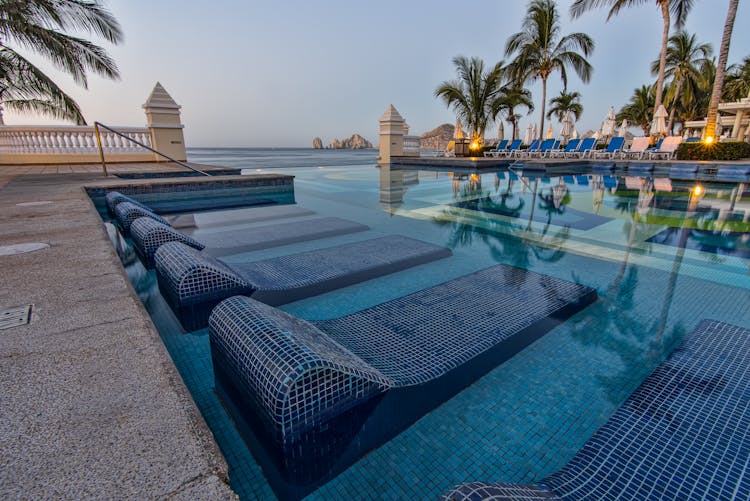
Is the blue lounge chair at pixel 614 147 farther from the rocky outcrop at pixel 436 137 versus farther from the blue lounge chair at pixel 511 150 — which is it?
the rocky outcrop at pixel 436 137

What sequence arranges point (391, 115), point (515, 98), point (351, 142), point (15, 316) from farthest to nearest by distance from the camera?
point (351, 142), point (515, 98), point (391, 115), point (15, 316)

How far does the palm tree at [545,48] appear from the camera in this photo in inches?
719

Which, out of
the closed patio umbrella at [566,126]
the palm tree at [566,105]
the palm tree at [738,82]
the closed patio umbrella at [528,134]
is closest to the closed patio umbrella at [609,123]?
the closed patio umbrella at [566,126]

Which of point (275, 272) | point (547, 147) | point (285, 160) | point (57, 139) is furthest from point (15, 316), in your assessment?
point (285, 160)

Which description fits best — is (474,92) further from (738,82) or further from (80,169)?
(738,82)

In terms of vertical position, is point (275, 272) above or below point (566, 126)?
below

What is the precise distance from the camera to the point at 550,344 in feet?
8.58

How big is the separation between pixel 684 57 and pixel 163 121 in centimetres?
3318

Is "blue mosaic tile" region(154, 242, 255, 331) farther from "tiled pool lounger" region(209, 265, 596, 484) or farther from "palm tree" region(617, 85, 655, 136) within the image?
"palm tree" region(617, 85, 655, 136)

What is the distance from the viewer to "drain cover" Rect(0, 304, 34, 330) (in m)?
1.82

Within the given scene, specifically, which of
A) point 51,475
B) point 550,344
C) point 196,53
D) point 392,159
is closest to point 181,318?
point 51,475

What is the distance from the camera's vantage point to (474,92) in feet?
61.4

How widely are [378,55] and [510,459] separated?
3384 centimetres

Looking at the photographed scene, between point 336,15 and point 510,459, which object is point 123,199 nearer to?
point 510,459
